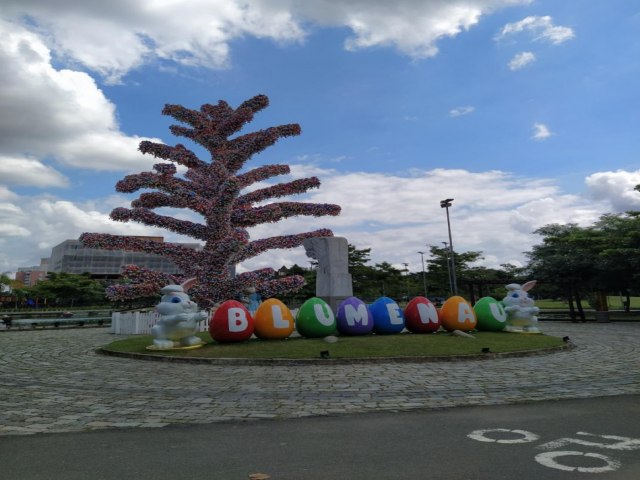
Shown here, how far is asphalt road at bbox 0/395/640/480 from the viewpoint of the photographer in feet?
13.5

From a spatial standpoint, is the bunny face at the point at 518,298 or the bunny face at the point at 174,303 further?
the bunny face at the point at 518,298

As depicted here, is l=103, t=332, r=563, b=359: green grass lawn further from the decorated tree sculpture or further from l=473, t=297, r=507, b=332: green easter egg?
the decorated tree sculpture

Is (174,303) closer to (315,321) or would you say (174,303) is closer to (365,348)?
(315,321)

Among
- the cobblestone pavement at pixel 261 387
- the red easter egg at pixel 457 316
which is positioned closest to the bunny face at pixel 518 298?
the red easter egg at pixel 457 316

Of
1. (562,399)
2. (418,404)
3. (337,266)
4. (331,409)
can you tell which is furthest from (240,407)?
(337,266)

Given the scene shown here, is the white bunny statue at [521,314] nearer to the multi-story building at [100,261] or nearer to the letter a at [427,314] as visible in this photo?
the letter a at [427,314]

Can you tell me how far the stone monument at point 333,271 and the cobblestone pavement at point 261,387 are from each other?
6750mm

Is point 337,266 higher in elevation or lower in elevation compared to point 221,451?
higher

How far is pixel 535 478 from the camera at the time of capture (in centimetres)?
391

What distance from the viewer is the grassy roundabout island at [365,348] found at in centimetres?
1158

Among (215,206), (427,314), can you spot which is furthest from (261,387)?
(215,206)

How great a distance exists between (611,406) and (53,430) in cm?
760

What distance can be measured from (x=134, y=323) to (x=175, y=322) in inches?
364

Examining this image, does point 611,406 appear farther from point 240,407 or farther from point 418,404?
point 240,407
